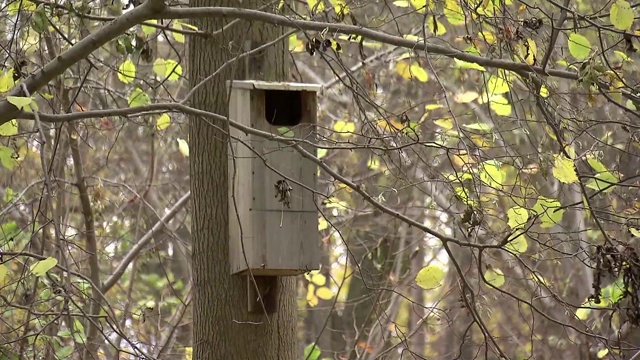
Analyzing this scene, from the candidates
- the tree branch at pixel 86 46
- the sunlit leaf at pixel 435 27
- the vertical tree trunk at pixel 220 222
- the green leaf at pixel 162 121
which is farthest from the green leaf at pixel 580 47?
the green leaf at pixel 162 121

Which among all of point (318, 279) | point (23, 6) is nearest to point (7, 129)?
point (23, 6)

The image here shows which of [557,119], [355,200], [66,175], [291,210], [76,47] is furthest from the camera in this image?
[355,200]

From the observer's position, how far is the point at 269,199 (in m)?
3.80

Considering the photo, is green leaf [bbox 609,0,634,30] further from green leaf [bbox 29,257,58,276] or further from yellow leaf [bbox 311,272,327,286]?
yellow leaf [bbox 311,272,327,286]

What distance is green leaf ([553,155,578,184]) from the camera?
3.38 metres

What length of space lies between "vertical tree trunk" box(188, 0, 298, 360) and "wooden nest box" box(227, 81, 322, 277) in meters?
0.07

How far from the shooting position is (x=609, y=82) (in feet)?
10.7

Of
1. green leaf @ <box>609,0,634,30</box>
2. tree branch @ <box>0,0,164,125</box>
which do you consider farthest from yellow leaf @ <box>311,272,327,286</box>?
green leaf @ <box>609,0,634,30</box>

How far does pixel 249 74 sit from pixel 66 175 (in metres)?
2.38

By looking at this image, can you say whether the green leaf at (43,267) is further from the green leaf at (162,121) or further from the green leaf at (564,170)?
the green leaf at (162,121)

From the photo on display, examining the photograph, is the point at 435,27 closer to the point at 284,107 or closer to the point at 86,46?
the point at 284,107

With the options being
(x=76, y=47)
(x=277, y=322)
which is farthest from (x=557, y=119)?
(x=76, y=47)

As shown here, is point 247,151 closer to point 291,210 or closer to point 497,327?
point 291,210

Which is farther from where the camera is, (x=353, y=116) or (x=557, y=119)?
(x=353, y=116)
